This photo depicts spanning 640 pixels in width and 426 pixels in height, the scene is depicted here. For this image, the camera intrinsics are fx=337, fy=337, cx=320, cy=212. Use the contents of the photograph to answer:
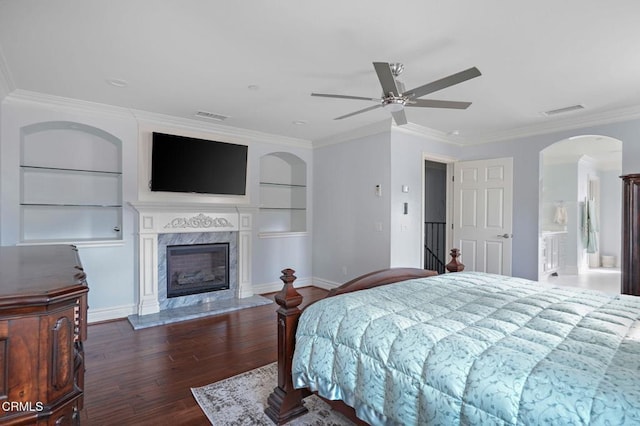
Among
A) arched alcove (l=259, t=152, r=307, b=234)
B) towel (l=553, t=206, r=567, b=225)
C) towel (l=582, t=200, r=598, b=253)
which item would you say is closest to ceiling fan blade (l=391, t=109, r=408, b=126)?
arched alcove (l=259, t=152, r=307, b=234)

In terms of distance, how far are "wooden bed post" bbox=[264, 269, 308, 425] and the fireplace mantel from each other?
2743 millimetres

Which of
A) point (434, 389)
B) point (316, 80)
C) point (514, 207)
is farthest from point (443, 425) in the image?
point (514, 207)

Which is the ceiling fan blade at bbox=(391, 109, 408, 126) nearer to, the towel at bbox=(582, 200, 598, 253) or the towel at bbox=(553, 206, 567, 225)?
the towel at bbox=(553, 206, 567, 225)

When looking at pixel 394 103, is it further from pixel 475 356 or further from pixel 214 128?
pixel 214 128

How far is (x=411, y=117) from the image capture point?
14.4 feet

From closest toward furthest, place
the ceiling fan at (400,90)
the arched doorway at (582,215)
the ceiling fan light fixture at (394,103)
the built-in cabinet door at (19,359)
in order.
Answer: the built-in cabinet door at (19,359)
the ceiling fan at (400,90)
the ceiling fan light fixture at (394,103)
the arched doorway at (582,215)

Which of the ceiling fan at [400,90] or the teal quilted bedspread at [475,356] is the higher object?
the ceiling fan at [400,90]

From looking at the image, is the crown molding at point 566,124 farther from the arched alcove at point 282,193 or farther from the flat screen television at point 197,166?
the flat screen television at point 197,166

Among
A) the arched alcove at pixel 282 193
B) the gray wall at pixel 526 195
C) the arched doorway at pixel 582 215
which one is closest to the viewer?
the gray wall at pixel 526 195

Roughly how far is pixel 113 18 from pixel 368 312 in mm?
2421

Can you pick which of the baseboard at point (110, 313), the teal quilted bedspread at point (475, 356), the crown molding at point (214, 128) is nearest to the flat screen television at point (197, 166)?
the crown molding at point (214, 128)

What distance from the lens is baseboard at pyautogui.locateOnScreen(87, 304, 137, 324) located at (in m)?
3.92

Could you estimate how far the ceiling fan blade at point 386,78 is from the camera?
215 centimetres

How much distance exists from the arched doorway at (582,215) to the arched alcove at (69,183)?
23.4 feet
